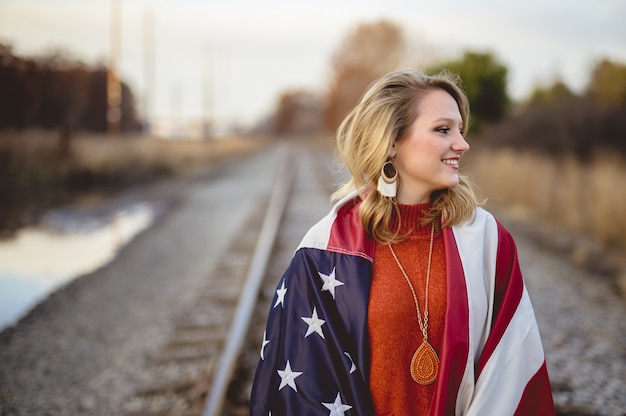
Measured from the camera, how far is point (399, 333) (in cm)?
176

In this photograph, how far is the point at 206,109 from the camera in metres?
40.6

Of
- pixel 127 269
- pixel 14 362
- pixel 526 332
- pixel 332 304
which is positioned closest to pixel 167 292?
pixel 127 269

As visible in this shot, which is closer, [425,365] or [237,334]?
[425,365]

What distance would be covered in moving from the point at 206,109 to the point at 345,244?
40695 millimetres

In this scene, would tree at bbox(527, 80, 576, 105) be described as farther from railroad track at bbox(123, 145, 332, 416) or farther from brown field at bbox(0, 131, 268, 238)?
brown field at bbox(0, 131, 268, 238)

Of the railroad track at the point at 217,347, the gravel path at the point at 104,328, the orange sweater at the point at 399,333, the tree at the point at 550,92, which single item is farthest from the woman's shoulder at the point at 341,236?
the tree at the point at 550,92

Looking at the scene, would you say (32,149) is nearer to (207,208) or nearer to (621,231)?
(207,208)

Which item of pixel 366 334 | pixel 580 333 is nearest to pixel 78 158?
pixel 580 333

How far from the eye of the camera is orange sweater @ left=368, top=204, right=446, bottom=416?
1.75 metres

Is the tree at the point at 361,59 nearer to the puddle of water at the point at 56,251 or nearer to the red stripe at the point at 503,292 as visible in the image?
the puddle of water at the point at 56,251

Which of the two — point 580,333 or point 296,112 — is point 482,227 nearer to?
point 580,333

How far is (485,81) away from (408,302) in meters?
15.2

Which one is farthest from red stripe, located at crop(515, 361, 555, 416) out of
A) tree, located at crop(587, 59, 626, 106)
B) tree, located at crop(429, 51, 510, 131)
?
tree, located at crop(429, 51, 510, 131)

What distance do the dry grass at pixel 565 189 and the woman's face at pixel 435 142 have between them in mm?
5828
